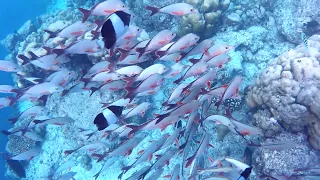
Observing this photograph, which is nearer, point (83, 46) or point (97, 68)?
point (83, 46)

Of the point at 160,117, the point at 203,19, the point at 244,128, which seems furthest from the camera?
the point at 203,19

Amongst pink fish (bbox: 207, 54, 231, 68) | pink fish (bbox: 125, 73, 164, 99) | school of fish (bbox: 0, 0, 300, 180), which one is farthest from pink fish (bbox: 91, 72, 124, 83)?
pink fish (bbox: 207, 54, 231, 68)

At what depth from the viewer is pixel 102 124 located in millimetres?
3590

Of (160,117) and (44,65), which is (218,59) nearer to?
(160,117)

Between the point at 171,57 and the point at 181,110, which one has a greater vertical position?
the point at 171,57

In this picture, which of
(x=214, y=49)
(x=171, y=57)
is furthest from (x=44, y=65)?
(x=214, y=49)

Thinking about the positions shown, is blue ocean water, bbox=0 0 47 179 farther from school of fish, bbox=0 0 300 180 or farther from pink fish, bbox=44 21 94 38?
school of fish, bbox=0 0 300 180

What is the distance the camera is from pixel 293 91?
490 cm

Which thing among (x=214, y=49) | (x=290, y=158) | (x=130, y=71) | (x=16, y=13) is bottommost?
(x=290, y=158)

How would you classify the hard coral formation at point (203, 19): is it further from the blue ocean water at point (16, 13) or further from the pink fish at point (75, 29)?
the blue ocean water at point (16, 13)

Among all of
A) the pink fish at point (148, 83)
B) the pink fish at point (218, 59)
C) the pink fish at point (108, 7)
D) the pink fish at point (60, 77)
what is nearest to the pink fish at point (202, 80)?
the pink fish at point (218, 59)

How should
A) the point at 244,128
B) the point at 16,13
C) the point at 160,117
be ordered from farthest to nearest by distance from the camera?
the point at 16,13, the point at 244,128, the point at 160,117

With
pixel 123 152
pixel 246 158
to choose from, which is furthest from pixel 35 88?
pixel 246 158

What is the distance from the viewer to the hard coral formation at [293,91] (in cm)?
483
